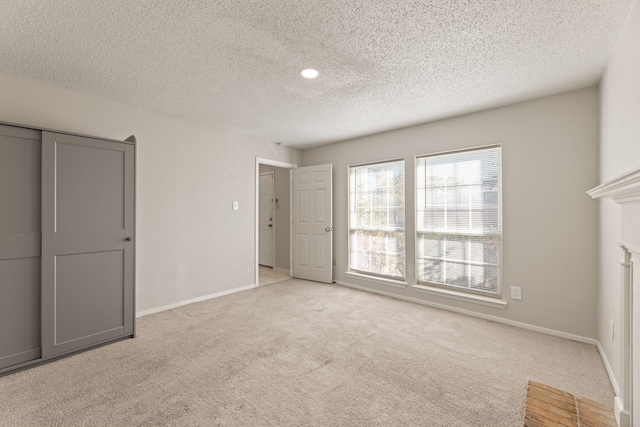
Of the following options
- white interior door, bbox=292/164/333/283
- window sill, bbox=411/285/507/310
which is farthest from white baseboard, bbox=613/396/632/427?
white interior door, bbox=292/164/333/283

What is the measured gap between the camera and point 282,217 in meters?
6.11

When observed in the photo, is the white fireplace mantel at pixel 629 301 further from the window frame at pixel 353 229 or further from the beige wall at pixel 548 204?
the window frame at pixel 353 229

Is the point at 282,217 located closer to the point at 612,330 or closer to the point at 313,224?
the point at 313,224

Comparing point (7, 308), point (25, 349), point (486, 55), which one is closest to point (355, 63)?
point (486, 55)

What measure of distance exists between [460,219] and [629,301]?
6.87 ft

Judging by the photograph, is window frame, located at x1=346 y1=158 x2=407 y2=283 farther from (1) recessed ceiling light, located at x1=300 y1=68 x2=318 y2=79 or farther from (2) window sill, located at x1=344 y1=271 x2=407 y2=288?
(1) recessed ceiling light, located at x1=300 y1=68 x2=318 y2=79

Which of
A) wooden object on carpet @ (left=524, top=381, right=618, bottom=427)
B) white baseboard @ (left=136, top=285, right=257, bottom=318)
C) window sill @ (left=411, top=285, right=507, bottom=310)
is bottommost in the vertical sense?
wooden object on carpet @ (left=524, top=381, right=618, bottom=427)

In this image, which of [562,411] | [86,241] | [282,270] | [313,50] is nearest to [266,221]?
[282,270]

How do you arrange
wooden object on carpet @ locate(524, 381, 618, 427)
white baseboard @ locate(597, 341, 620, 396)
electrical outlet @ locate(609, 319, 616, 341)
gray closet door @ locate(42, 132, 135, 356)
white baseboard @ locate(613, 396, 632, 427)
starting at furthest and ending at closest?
1. gray closet door @ locate(42, 132, 135, 356)
2. electrical outlet @ locate(609, 319, 616, 341)
3. white baseboard @ locate(597, 341, 620, 396)
4. wooden object on carpet @ locate(524, 381, 618, 427)
5. white baseboard @ locate(613, 396, 632, 427)

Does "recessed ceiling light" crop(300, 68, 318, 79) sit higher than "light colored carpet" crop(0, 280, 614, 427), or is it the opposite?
"recessed ceiling light" crop(300, 68, 318, 79)

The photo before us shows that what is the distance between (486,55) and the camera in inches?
89.7

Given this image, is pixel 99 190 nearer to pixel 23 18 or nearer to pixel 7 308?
pixel 7 308

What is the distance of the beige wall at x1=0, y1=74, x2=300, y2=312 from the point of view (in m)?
2.89

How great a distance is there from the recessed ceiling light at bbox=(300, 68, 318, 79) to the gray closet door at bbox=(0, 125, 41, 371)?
2201 mm
